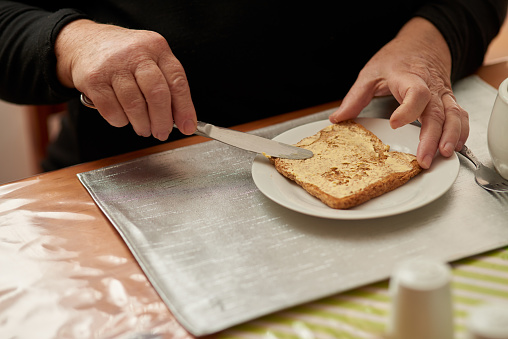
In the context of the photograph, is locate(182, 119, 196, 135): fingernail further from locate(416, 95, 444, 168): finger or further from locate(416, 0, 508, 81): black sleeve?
locate(416, 0, 508, 81): black sleeve

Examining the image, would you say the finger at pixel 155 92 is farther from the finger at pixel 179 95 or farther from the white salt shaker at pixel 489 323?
the white salt shaker at pixel 489 323

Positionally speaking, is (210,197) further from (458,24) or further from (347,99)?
(458,24)

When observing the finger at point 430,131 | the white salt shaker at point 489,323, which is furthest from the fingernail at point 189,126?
the white salt shaker at point 489,323

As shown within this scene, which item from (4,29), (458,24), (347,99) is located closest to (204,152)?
(347,99)

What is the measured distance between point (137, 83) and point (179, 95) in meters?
0.07

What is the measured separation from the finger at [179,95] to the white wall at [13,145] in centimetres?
168

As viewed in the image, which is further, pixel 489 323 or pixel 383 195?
pixel 383 195

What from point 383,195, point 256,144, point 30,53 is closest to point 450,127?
point 383,195

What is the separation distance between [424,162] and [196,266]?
400 mm

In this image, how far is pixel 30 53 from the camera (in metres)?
1.04

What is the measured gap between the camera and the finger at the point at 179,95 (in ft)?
2.89

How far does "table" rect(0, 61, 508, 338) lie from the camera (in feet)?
1.98

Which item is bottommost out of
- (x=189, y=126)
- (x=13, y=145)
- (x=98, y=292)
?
(x=13, y=145)

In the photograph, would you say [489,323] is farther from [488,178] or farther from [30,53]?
[30,53]
